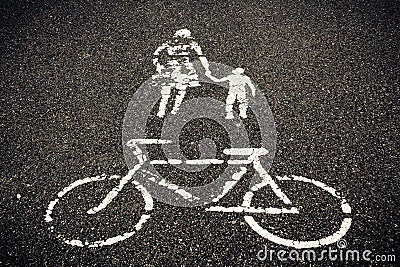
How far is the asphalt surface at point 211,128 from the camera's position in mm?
1806

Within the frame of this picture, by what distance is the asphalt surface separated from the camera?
181cm

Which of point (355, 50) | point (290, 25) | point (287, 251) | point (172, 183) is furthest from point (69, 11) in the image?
point (287, 251)

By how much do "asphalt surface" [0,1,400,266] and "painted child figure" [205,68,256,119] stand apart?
7cm

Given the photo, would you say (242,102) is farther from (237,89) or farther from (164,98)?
(164,98)

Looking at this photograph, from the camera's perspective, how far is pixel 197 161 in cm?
212

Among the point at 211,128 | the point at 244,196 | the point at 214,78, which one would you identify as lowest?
the point at 244,196

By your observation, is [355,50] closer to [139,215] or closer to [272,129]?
[272,129]

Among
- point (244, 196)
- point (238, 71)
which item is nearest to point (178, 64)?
point (238, 71)

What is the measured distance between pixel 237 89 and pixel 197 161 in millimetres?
562

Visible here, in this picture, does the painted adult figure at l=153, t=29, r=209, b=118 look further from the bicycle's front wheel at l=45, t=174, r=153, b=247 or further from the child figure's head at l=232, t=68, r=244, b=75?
the bicycle's front wheel at l=45, t=174, r=153, b=247

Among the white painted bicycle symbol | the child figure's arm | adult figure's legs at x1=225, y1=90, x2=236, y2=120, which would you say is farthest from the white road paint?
the child figure's arm

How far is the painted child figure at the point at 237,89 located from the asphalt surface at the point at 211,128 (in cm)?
7

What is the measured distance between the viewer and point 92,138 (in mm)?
2252

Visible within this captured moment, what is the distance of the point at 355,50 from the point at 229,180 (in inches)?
51.2
